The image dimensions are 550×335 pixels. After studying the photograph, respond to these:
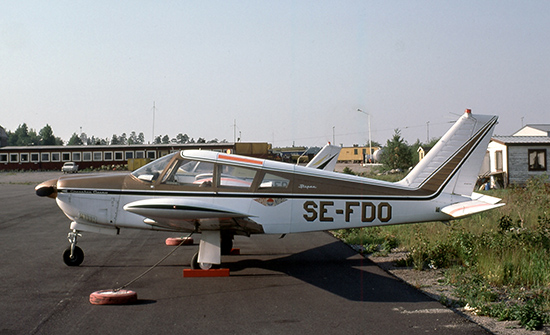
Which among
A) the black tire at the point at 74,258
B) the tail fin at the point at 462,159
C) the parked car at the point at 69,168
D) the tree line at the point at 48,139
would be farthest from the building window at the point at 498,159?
the tree line at the point at 48,139

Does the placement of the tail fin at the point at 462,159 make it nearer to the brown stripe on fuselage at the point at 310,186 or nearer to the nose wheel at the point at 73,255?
the brown stripe on fuselage at the point at 310,186

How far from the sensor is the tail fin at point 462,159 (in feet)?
28.6

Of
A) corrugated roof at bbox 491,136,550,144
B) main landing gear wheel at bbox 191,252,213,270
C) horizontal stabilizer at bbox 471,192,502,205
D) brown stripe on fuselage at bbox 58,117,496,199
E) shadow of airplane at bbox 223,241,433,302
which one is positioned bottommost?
shadow of airplane at bbox 223,241,433,302

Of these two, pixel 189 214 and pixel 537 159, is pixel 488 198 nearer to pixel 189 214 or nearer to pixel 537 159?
pixel 189 214

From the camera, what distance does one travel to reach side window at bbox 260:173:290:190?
841 cm

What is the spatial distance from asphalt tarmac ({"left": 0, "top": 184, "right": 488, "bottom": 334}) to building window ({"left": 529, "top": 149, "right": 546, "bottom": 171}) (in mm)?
18104

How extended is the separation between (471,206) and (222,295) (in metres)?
4.54

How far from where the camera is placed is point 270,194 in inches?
330

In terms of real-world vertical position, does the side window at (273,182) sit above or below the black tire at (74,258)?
above

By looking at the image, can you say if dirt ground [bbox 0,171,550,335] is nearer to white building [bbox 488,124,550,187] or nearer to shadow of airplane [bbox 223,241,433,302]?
shadow of airplane [bbox 223,241,433,302]

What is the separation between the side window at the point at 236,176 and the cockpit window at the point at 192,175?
218 millimetres

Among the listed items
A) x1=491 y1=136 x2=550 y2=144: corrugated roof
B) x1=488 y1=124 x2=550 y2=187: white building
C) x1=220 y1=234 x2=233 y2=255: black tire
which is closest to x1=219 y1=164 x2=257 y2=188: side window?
x1=220 y1=234 x2=233 y2=255: black tire

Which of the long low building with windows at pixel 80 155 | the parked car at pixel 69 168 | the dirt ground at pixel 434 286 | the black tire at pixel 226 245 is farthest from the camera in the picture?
the long low building with windows at pixel 80 155

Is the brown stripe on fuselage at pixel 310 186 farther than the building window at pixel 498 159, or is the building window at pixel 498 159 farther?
the building window at pixel 498 159
